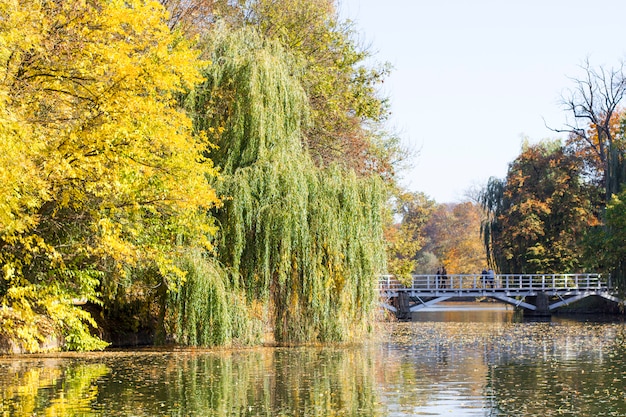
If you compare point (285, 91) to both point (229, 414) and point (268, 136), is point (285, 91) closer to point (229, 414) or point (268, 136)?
point (268, 136)

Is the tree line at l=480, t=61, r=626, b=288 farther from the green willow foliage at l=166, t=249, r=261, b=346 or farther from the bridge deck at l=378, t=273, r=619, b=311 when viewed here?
the green willow foliage at l=166, t=249, r=261, b=346

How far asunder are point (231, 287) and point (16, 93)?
278 inches

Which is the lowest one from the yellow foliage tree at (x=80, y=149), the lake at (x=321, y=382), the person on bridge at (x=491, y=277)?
the lake at (x=321, y=382)

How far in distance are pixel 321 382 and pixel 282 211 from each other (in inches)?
254

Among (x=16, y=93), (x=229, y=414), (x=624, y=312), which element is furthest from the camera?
(x=624, y=312)

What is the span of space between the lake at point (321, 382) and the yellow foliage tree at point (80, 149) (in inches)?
64.3

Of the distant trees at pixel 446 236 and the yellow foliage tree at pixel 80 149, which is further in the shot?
the distant trees at pixel 446 236

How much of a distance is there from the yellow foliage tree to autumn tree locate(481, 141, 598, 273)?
35514 mm

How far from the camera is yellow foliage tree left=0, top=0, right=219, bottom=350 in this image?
53.1ft

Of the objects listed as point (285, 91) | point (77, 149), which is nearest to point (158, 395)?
point (77, 149)

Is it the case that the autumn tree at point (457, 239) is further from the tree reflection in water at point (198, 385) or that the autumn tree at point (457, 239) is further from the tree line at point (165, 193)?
the tree reflection in water at point (198, 385)

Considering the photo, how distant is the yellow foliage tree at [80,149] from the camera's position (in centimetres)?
1617

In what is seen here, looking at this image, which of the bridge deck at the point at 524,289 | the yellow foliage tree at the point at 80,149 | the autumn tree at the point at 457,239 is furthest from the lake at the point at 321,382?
the autumn tree at the point at 457,239

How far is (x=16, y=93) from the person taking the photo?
55.8ft
